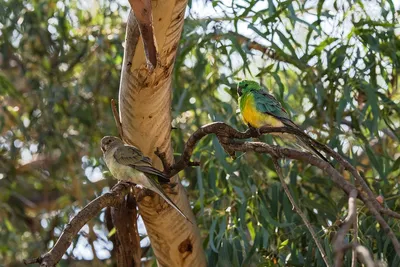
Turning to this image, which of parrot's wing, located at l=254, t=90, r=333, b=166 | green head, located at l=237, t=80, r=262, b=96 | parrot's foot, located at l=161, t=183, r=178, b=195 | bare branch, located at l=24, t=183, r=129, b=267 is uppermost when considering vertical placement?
green head, located at l=237, t=80, r=262, b=96

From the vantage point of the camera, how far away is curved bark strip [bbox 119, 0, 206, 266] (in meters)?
2.20

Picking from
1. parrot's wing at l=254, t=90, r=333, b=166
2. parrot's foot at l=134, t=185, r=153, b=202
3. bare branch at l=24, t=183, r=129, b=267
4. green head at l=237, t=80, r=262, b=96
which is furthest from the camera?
green head at l=237, t=80, r=262, b=96

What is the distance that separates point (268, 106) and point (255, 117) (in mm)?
63

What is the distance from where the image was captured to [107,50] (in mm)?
4176

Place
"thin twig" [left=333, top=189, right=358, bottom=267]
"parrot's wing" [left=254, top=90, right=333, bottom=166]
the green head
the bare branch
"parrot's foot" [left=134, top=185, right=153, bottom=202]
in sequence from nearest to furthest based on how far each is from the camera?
1. "thin twig" [left=333, top=189, right=358, bottom=267]
2. the bare branch
3. "parrot's foot" [left=134, top=185, right=153, bottom=202]
4. "parrot's wing" [left=254, top=90, right=333, bottom=166]
5. the green head

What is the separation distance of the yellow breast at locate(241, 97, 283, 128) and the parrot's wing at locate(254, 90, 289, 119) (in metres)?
0.02

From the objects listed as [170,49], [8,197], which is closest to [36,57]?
[8,197]

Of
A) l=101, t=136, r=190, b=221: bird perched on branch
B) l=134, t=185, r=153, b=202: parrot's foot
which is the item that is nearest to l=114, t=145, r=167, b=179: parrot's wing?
l=101, t=136, r=190, b=221: bird perched on branch

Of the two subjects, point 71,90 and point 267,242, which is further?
→ point 71,90

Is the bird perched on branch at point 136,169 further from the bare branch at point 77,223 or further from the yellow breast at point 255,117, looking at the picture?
the yellow breast at point 255,117

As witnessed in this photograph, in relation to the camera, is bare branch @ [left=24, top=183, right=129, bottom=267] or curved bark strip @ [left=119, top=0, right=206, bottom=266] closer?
bare branch @ [left=24, top=183, right=129, bottom=267]

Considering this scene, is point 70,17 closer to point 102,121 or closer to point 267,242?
point 102,121

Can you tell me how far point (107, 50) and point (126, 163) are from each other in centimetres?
195

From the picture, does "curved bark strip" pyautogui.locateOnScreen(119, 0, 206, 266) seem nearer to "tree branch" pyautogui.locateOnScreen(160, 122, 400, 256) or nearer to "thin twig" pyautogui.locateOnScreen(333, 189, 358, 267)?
→ "tree branch" pyautogui.locateOnScreen(160, 122, 400, 256)
